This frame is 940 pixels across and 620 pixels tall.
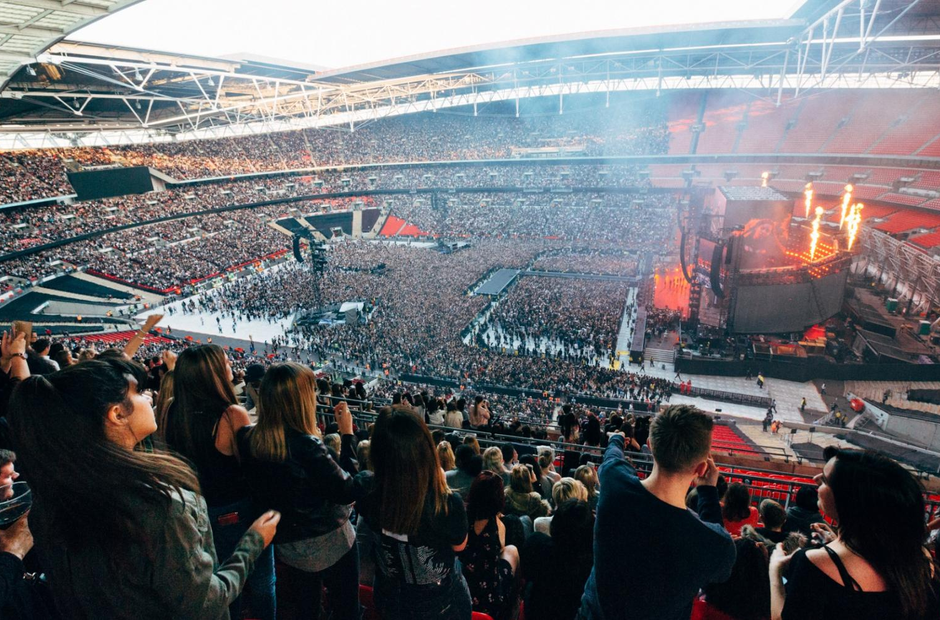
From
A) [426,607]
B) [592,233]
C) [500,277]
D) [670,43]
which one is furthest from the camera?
[592,233]

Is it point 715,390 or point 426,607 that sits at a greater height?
point 426,607

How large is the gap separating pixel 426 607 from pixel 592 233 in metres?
35.1

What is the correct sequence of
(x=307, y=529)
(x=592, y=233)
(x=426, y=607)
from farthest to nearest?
1. (x=592, y=233)
2. (x=307, y=529)
3. (x=426, y=607)

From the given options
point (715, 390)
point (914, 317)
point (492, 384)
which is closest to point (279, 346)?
point (492, 384)

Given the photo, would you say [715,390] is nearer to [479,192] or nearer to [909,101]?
[909,101]

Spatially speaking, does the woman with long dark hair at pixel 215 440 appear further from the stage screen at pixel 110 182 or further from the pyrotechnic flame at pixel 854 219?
the stage screen at pixel 110 182

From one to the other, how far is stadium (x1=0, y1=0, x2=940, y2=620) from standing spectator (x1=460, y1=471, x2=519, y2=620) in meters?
0.02

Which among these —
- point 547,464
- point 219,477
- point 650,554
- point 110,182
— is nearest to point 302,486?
point 219,477

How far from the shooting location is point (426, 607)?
208 centimetres

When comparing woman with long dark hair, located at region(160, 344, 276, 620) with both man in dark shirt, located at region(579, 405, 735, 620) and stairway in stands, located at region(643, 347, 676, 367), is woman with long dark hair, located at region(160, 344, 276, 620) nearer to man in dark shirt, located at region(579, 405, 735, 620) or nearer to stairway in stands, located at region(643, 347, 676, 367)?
man in dark shirt, located at region(579, 405, 735, 620)

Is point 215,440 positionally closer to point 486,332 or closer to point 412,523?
point 412,523

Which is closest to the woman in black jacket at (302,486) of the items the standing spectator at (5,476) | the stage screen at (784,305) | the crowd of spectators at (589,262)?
the standing spectator at (5,476)

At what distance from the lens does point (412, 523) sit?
6.44ft

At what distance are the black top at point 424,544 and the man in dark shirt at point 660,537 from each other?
59cm
